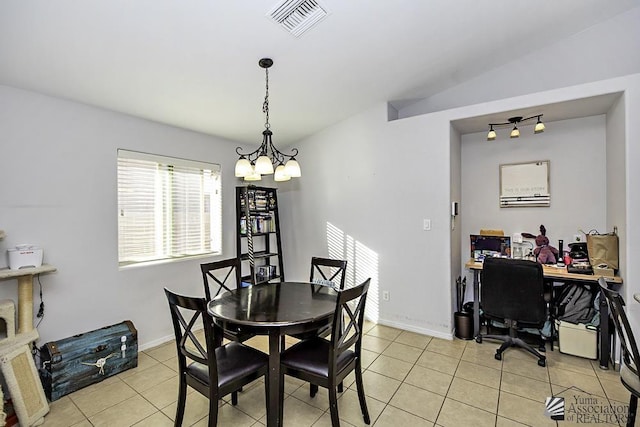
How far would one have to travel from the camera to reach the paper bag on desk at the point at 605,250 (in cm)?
281

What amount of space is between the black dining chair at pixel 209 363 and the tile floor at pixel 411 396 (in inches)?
17.3

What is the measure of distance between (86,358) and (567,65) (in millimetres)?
5295

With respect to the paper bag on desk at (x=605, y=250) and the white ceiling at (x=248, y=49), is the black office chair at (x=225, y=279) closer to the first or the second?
the white ceiling at (x=248, y=49)

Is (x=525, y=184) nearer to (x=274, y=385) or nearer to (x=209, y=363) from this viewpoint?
(x=274, y=385)

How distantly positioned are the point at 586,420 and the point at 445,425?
955 millimetres

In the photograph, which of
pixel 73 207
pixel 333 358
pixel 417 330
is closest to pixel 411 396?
pixel 333 358

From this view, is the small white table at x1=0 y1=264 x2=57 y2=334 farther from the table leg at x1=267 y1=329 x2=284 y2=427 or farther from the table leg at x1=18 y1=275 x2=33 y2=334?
the table leg at x1=267 y1=329 x2=284 y2=427

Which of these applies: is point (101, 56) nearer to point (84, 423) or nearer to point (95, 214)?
point (95, 214)

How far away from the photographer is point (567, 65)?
3170 millimetres

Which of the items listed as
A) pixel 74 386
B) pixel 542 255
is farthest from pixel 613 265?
pixel 74 386

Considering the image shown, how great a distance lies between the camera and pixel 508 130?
366 cm

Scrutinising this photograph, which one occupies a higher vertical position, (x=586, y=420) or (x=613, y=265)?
(x=613, y=265)

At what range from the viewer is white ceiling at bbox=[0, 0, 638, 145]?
187 centimetres

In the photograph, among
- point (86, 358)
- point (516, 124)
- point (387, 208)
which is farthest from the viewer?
point (387, 208)
